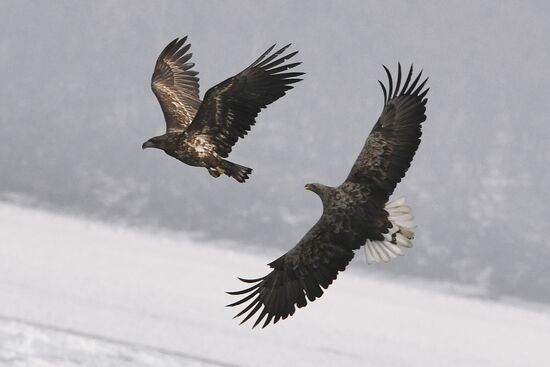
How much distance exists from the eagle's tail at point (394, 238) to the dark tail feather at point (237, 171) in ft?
5.57

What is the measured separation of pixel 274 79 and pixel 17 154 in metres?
22.6

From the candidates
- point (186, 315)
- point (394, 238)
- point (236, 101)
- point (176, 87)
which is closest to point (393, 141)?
point (394, 238)

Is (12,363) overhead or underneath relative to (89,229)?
underneath

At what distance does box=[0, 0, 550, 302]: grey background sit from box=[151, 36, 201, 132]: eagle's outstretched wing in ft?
48.7

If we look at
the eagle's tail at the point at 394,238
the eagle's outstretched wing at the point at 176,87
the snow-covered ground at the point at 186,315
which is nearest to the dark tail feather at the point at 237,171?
the eagle's tail at the point at 394,238

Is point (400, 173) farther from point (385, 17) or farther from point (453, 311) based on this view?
point (385, 17)

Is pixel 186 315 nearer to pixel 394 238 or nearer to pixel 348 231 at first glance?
pixel 394 238

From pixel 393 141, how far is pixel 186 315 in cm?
1256

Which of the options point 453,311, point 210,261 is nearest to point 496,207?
point 453,311

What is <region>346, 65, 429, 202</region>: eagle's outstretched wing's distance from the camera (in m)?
12.8

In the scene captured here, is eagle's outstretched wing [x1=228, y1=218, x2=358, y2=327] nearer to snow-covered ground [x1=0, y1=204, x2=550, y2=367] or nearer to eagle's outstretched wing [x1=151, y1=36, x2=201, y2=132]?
eagle's outstretched wing [x1=151, y1=36, x2=201, y2=132]

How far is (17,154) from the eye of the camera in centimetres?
3397

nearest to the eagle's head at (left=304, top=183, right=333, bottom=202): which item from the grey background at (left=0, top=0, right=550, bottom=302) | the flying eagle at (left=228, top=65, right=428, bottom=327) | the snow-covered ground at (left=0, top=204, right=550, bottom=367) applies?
the flying eagle at (left=228, top=65, right=428, bottom=327)

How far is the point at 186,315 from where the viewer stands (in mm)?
24766
